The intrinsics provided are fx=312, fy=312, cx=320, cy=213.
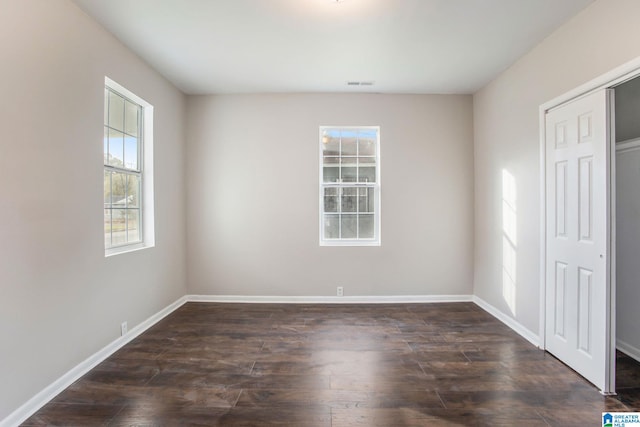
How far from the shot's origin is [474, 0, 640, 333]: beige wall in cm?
224

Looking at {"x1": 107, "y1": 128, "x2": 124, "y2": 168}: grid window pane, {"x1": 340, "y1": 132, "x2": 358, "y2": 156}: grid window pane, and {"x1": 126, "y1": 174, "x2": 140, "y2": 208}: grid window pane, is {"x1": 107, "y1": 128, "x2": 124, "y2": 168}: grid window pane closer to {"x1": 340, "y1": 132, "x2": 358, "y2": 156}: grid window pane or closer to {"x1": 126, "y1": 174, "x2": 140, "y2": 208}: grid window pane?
{"x1": 126, "y1": 174, "x2": 140, "y2": 208}: grid window pane

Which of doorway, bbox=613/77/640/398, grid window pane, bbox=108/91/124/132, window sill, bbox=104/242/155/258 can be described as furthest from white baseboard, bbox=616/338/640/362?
grid window pane, bbox=108/91/124/132

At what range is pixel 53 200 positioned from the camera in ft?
7.20

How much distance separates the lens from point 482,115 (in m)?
4.07

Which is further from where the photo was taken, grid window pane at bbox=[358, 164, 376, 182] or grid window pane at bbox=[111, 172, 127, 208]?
grid window pane at bbox=[358, 164, 376, 182]

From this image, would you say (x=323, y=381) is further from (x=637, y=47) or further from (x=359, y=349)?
(x=637, y=47)

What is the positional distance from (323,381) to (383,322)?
1408 mm

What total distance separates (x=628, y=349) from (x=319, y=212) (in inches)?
133

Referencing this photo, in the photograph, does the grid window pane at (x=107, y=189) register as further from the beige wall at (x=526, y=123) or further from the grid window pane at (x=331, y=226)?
the beige wall at (x=526, y=123)

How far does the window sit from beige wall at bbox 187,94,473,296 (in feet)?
0.46

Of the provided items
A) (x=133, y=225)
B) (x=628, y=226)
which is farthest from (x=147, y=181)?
(x=628, y=226)

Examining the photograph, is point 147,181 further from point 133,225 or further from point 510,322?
point 510,322

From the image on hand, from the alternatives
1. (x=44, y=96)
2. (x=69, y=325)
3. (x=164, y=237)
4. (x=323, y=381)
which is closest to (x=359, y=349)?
(x=323, y=381)

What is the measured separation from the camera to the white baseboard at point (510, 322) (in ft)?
9.97
